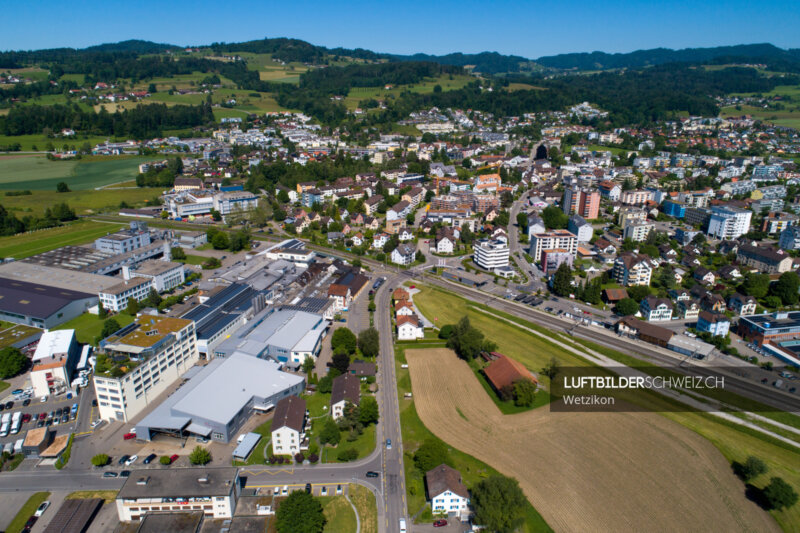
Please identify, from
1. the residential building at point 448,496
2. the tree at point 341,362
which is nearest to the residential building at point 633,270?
the tree at point 341,362

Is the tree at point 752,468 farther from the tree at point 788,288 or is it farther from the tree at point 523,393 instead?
the tree at point 788,288

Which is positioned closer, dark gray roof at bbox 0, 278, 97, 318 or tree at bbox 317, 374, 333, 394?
tree at bbox 317, 374, 333, 394

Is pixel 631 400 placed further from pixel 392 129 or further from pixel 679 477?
pixel 392 129

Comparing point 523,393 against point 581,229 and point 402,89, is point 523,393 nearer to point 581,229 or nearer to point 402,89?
point 581,229

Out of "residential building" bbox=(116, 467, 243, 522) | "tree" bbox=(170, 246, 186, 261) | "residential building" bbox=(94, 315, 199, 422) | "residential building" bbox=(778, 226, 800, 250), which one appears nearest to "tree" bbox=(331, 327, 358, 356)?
"residential building" bbox=(94, 315, 199, 422)

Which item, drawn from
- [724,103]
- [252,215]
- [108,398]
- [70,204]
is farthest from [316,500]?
[724,103]

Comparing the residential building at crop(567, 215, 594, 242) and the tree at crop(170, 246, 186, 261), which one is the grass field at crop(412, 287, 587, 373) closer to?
the residential building at crop(567, 215, 594, 242)
